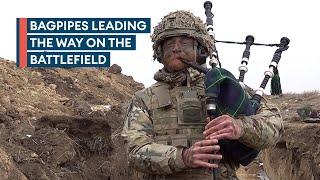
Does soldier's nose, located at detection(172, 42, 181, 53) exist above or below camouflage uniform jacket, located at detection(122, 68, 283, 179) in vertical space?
above

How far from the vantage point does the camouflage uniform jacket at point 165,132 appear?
2691 millimetres

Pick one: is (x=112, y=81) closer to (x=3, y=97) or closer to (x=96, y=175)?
(x=3, y=97)

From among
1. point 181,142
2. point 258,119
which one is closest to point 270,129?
point 258,119

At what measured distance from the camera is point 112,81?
68.5 ft

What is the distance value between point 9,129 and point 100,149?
1.78m

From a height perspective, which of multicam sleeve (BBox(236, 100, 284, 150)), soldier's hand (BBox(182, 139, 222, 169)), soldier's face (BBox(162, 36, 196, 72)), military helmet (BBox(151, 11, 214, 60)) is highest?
military helmet (BBox(151, 11, 214, 60))

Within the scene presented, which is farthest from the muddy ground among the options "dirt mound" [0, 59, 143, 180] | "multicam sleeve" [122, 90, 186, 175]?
"multicam sleeve" [122, 90, 186, 175]

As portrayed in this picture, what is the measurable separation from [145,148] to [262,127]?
1.90 feet

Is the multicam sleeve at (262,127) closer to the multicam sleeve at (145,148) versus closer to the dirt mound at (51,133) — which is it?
the multicam sleeve at (145,148)

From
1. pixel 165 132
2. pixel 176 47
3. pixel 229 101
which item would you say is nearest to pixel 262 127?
pixel 229 101

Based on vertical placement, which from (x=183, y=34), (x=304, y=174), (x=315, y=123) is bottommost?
(x=304, y=174)

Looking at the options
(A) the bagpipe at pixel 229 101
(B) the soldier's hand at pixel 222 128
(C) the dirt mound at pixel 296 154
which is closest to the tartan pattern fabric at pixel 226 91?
(A) the bagpipe at pixel 229 101

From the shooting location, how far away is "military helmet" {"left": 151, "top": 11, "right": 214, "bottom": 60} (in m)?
2.97

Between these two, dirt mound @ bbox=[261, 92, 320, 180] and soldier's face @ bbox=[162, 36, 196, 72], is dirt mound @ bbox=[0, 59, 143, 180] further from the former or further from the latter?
soldier's face @ bbox=[162, 36, 196, 72]
